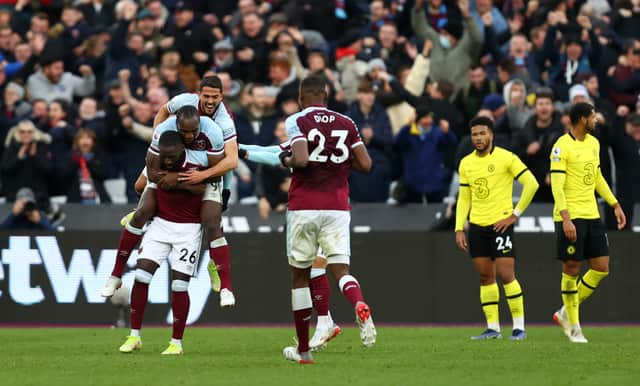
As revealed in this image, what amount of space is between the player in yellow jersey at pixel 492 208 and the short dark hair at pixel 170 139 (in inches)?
156

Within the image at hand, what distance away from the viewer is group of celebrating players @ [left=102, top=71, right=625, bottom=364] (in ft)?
40.8

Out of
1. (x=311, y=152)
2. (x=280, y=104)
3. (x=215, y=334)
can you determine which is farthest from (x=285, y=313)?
(x=311, y=152)

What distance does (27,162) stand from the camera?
2128 cm

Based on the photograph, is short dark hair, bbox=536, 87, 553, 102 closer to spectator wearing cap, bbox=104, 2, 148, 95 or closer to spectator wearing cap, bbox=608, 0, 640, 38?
spectator wearing cap, bbox=608, 0, 640, 38

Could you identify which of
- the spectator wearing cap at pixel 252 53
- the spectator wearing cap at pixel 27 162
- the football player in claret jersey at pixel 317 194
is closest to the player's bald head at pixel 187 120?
the football player in claret jersey at pixel 317 194

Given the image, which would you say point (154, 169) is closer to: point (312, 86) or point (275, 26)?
point (312, 86)

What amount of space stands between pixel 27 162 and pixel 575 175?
942 cm

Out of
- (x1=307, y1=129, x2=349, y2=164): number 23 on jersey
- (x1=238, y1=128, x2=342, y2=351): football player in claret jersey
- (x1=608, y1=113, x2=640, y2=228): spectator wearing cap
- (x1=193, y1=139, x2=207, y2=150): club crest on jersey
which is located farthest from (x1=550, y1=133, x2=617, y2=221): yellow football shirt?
(x1=608, y1=113, x2=640, y2=228): spectator wearing cap

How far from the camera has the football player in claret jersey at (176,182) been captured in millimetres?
13328

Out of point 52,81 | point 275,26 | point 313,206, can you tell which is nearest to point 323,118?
point 313,206

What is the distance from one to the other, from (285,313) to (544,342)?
5122 mm

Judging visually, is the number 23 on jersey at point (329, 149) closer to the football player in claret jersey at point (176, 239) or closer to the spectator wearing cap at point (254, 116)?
the football player in claret jersey at point (176, 239)

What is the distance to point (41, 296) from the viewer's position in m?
19.5

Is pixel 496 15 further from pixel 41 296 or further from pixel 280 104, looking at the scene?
pixel 41 296
